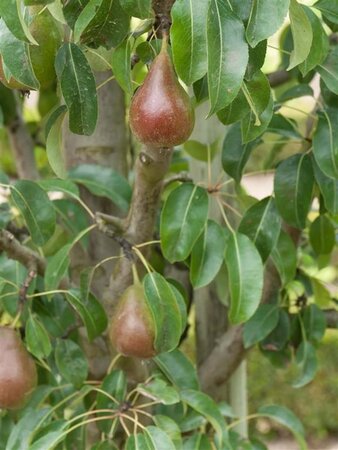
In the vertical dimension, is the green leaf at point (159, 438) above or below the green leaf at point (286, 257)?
below

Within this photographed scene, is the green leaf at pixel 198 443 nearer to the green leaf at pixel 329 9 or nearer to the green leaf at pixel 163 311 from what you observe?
the green leaf at pixel 163 311

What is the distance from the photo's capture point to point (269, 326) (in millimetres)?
1263

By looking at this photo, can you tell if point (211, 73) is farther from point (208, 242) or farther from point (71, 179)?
point (71, 179)

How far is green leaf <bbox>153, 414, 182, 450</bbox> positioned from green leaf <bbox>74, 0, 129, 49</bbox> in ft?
1.68

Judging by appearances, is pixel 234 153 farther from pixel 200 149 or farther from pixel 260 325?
pixel 260 325

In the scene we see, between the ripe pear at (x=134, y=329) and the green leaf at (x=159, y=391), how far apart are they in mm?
74

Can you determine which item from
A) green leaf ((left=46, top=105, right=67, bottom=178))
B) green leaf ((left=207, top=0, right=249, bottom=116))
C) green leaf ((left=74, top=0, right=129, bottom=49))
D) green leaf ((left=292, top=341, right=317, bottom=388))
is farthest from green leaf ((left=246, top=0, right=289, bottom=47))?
green leaf ((left=292, top=341, right=317, bottom=388))

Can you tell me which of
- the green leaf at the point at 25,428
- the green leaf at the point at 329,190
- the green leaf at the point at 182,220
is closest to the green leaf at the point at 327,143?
the green leaf at the point at 329,190

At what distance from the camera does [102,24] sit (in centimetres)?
72

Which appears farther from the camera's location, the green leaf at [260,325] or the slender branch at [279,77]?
the slender branch at [279,77]

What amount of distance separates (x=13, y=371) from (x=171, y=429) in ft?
0.69

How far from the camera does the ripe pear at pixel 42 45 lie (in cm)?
74

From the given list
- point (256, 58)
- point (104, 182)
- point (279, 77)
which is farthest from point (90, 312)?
point (279, 77)

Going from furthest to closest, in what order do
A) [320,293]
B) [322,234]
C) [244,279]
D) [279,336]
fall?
[320,293] < [279,336] < [322,234] < [244,279]
